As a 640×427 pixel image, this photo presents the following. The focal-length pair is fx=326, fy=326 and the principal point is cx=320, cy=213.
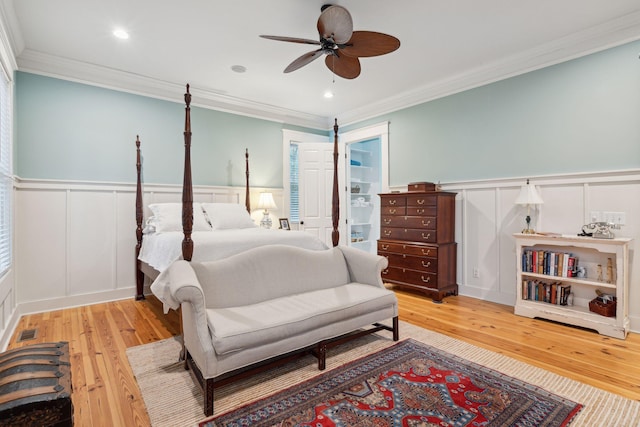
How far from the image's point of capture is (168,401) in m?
1.93

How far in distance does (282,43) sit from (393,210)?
8.08 feet

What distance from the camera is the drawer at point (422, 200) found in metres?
3.96

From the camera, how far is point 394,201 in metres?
4.43

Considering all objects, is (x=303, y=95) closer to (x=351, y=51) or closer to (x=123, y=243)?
(x=351, y=51)

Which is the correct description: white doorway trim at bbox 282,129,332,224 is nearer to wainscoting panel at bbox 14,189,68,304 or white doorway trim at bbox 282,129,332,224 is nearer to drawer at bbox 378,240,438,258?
drawer at bbox 378,240,438,258

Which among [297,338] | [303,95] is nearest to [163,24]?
[303,95]

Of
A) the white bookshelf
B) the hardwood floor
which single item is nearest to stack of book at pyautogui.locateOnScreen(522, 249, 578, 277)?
the white bookshelf

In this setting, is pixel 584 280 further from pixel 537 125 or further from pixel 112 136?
pixel 112 136

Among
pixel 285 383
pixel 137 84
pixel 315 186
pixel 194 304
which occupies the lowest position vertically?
pixel 285 383

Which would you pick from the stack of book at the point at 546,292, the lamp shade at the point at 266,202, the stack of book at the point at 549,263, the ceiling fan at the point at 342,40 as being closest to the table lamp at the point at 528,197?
the stack of book at the point at 549,263

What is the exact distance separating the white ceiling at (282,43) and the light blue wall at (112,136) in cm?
19

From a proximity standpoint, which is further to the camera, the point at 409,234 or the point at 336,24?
the point at 409,234

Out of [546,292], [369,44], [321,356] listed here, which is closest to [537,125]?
[546,292]

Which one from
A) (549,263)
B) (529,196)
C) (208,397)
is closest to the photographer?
(208,397)
